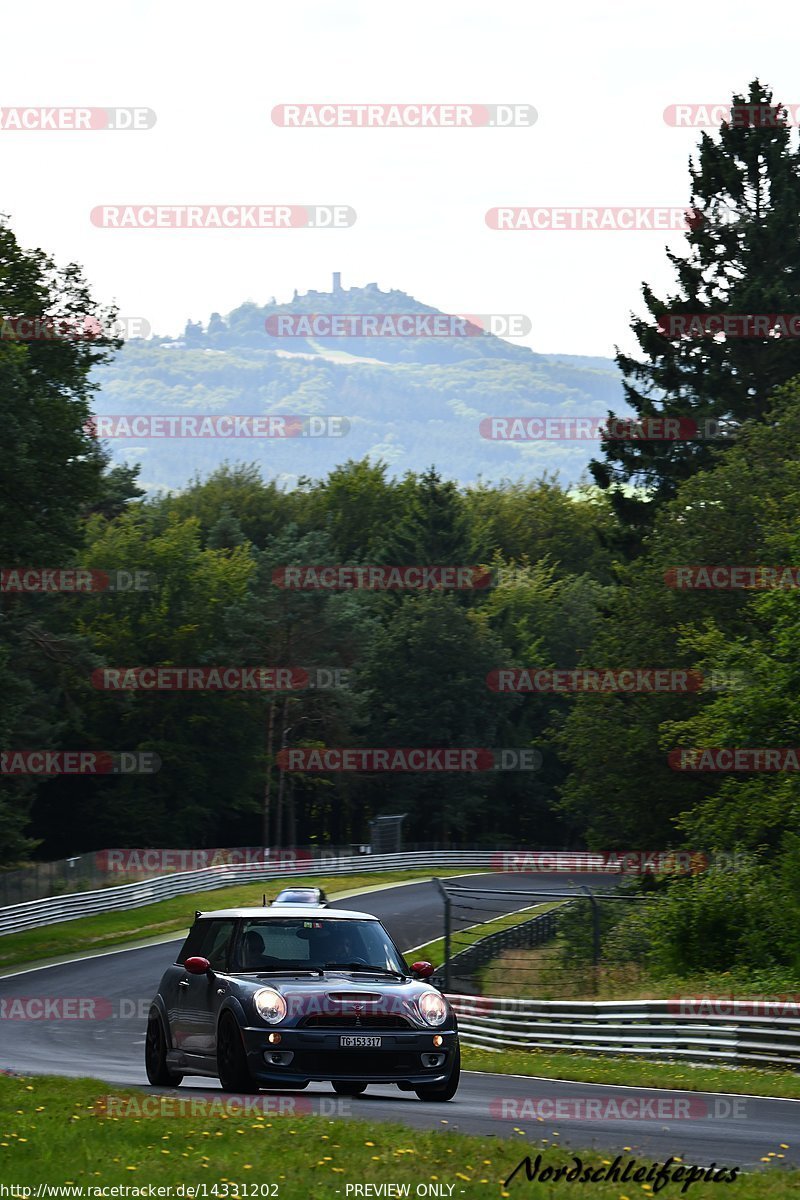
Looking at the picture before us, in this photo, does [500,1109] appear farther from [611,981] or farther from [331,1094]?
[611,981]

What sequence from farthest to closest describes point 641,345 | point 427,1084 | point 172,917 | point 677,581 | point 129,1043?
point 641,345
point 172,917
point 677,581
point 129,1043
point 427,1084

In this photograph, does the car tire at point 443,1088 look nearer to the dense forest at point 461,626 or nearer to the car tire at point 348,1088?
the car tire at point 348,1088

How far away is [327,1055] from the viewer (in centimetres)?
1342

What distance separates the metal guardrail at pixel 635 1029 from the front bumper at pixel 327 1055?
23.7 feet

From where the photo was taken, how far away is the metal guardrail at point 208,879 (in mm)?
48750

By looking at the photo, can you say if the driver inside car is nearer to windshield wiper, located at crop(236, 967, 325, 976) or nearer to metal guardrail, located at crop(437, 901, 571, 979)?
windshield wiper, located at crop(236, 967, 325, 976)

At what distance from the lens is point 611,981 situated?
2770cm

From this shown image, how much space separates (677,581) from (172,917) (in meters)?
18.8

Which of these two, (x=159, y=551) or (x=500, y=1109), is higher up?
(x=159, y=551)

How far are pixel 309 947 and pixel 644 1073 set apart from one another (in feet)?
21.0

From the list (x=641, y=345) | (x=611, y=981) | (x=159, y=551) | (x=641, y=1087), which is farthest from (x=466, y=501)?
(x=641, y=1087)
